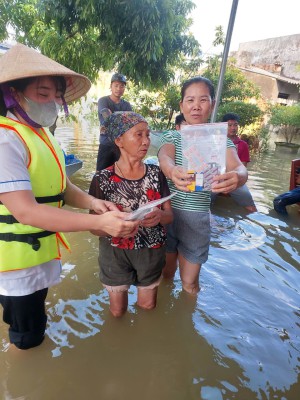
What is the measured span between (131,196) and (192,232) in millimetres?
641

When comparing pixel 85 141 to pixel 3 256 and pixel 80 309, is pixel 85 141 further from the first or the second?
pixel 3 256

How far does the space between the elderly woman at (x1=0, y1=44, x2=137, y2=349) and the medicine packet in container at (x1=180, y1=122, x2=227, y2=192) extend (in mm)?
566

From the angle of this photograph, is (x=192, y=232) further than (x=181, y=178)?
Yes

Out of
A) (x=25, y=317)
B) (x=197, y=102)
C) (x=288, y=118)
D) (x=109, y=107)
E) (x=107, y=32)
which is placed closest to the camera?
(x=25, y=317)

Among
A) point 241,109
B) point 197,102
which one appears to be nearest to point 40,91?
point 197,102

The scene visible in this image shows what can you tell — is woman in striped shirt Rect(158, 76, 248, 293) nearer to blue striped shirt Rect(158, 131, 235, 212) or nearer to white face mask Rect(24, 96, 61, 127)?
blue striped shirt Rect(158, 131, 235, 212)

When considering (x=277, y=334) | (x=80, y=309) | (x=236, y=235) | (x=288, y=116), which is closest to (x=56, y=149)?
(x=80, y=309)

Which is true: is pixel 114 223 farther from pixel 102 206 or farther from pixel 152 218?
pixel 152 218

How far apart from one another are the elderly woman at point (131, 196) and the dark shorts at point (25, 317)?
0.54 metres

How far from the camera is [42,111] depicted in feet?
5.11

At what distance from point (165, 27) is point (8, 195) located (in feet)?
14.7

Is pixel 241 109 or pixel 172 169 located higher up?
pixel 241 109

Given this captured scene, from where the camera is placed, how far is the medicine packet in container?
1.82 m

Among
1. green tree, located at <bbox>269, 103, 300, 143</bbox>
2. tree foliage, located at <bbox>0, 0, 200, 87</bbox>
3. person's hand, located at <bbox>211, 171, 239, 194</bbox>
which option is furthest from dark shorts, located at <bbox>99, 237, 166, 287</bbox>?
green tree, located at <bbox>269, 103, 300, 143</bbox>
